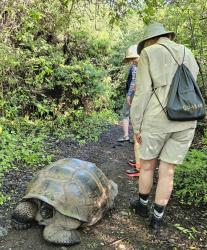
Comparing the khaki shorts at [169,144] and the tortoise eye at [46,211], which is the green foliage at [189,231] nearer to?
the khaki shorts at [169,144]

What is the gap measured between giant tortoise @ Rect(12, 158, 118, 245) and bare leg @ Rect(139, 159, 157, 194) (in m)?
0.48

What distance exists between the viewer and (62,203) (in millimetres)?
3590

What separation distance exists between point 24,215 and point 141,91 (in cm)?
177

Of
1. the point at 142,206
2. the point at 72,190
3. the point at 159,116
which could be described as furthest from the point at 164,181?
the point at 72,190

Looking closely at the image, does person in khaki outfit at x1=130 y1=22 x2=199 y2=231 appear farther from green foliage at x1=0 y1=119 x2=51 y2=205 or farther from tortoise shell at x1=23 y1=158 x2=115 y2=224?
green foliage at x1=0 y1=119 x2=51 y2=205

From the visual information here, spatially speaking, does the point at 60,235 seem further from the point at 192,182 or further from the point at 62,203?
the point at 192,182

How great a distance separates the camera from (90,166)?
4227 mm

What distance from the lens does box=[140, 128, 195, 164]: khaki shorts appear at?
372cm

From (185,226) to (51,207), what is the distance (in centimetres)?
158

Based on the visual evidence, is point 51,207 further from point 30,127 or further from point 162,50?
point 30,127

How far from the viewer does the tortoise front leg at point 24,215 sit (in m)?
3.68

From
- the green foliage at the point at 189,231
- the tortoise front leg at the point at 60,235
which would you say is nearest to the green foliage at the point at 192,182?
the green foliage at the point at 189,231

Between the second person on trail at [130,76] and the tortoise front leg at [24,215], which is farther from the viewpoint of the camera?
the second person on trail at [130,76]

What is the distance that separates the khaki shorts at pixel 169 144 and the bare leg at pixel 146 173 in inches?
6.0
